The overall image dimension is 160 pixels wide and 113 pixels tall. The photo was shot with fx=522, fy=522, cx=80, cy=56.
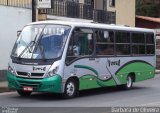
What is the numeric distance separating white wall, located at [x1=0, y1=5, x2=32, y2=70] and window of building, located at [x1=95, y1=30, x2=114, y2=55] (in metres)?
6.34

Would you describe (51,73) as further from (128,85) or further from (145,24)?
(145,24)

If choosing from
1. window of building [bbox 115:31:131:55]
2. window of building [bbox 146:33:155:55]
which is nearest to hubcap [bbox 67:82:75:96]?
window of building [bbox 115:31:131:55]

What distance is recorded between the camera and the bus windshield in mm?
17266

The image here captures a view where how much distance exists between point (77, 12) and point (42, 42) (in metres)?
14.4

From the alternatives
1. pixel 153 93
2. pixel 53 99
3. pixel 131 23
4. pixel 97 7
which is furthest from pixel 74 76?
pixel 131 23

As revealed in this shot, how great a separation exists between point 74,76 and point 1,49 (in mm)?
7566

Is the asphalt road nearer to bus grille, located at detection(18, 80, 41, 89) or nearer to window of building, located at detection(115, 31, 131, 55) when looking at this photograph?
bus grille, located at detection(18, 80, 41, 89)

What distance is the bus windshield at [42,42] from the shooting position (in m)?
17.3

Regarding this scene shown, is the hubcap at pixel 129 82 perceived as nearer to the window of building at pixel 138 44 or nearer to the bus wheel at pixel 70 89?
the window of building at pixel 138 44

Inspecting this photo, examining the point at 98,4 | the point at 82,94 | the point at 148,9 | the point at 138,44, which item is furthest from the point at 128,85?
the point at 148,9

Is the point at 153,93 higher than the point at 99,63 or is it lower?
lower

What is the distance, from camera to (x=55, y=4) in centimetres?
2933

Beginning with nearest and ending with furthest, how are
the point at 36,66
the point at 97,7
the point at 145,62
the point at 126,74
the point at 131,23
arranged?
the point at 36,66 < the point at 126,74 < the point at 145,62 < the point at 97,7 < the point at 131,23

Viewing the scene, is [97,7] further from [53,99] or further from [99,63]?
[53,99]
